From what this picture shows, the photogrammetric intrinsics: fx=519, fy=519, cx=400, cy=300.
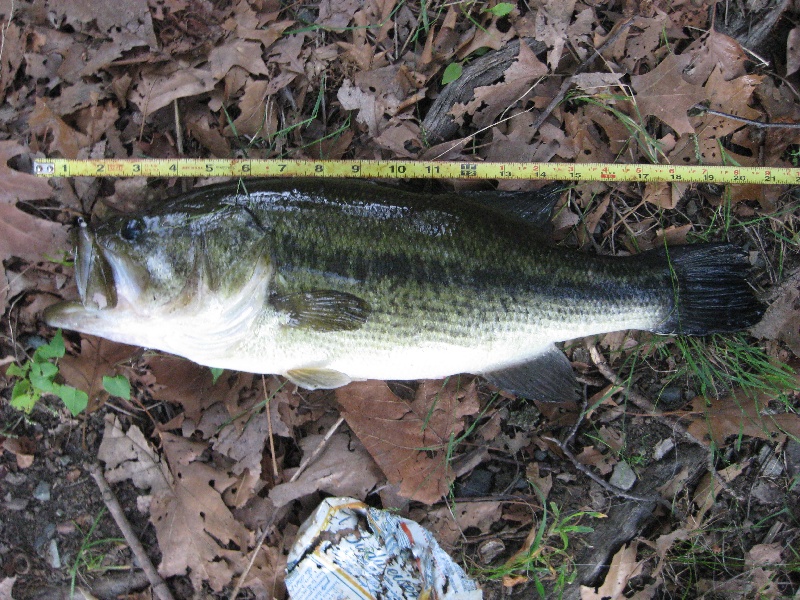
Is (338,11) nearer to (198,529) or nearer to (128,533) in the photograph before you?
(198,529)

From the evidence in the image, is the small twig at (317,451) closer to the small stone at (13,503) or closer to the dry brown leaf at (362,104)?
the small stone at (13,503)

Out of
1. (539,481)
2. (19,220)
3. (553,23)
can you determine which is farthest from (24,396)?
(553,23)

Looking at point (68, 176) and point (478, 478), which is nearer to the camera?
point (68, 176)

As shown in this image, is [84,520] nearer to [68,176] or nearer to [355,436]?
[355,436]

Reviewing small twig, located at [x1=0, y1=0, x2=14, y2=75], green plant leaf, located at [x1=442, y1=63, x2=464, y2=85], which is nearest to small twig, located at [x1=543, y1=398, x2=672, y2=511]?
green plant leaf, located at [x1=442, y1=63, x2=464, y2=85]

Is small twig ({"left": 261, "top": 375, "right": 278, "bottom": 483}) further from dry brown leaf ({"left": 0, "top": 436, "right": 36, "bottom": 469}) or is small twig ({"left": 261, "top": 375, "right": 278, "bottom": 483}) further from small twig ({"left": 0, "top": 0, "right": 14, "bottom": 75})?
small twig ({"left": 0, "top": 0, "right": 14, "bottom": 75})

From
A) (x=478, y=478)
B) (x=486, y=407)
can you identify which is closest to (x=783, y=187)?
(x=486, y=407)
